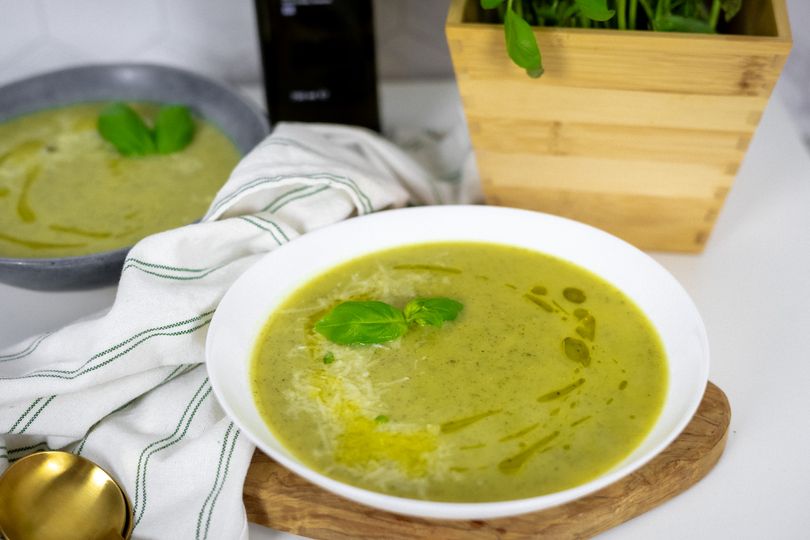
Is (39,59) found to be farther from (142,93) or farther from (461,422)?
(461,422)

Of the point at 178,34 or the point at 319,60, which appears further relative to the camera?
the point at 178,34

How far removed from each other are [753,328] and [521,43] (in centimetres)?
47

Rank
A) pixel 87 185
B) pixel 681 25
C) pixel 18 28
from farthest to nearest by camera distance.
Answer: pixel 18 28 → pixel 87 185 → pixel 681 25

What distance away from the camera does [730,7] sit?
116 cm

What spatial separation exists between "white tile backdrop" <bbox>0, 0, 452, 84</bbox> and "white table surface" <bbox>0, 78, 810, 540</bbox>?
0.59 ft

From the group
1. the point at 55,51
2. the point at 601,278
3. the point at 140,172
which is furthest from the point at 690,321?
the point at 55,51

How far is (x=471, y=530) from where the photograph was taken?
2.87 feet

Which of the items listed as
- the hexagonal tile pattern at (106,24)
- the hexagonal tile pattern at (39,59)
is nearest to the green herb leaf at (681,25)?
the hexagonal tile pattern at (106,24)

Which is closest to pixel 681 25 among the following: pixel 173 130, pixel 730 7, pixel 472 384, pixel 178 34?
pixel 730 7

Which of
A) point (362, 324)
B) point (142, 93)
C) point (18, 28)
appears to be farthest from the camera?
point (18, 28)

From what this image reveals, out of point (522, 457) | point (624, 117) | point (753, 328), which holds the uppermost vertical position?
point (624, 117)

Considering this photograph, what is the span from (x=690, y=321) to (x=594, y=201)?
301 mm

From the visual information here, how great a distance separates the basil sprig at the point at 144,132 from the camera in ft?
4.62

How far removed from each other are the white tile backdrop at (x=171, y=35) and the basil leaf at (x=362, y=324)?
2.84 feet
